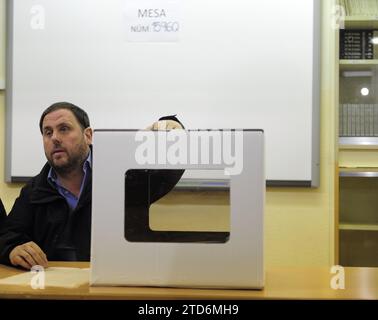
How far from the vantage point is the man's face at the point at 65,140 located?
1.87m

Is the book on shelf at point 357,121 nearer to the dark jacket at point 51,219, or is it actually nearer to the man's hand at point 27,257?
the dark jacket at point 51,219

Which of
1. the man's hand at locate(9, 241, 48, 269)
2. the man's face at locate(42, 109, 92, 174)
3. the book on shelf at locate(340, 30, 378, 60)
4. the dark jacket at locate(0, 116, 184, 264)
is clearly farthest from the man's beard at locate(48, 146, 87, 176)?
the book on shelf at locate(340, 30, 378, 60)

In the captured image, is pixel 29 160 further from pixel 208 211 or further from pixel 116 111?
pixel 208 211

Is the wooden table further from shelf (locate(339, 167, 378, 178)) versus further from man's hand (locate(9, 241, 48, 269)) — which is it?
shelf (locate(339, 167, 378, 178))

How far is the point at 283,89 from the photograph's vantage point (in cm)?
244

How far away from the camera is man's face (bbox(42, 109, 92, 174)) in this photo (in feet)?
6.15

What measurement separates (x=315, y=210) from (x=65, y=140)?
1.36 meters

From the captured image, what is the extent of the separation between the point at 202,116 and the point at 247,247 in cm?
177

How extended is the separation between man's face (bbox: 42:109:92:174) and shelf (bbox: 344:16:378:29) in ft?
4.93

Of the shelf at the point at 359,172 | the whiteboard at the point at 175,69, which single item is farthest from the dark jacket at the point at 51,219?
the shelf at the point at 359,172
